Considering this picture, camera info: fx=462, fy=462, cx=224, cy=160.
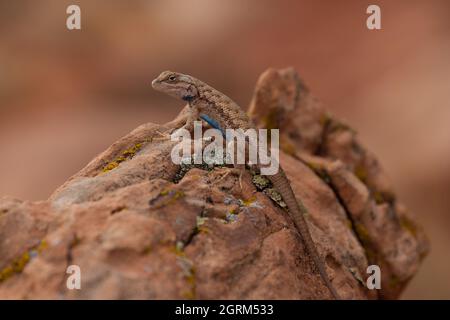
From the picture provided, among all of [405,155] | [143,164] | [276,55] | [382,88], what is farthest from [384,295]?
[276,55]

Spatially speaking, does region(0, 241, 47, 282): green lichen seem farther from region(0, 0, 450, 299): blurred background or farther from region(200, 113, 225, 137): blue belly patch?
region(0, 0, 450, 299): blurred background

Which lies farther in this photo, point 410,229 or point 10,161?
point 10,161

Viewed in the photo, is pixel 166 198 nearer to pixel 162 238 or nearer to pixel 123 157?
pixel 162 238

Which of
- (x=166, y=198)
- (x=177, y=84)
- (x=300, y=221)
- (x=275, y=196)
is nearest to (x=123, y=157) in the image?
(x=166, y=198)

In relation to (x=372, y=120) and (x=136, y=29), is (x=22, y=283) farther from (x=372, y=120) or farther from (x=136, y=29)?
(x=136, y=29)

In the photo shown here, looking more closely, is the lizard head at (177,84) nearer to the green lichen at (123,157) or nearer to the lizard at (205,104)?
the lizard at (205,104)

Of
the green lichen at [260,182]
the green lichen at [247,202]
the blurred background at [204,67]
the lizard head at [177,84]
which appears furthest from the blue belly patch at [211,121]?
the blurred background at [204,67]

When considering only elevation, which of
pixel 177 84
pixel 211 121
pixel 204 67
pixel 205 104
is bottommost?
pixel 211 121
